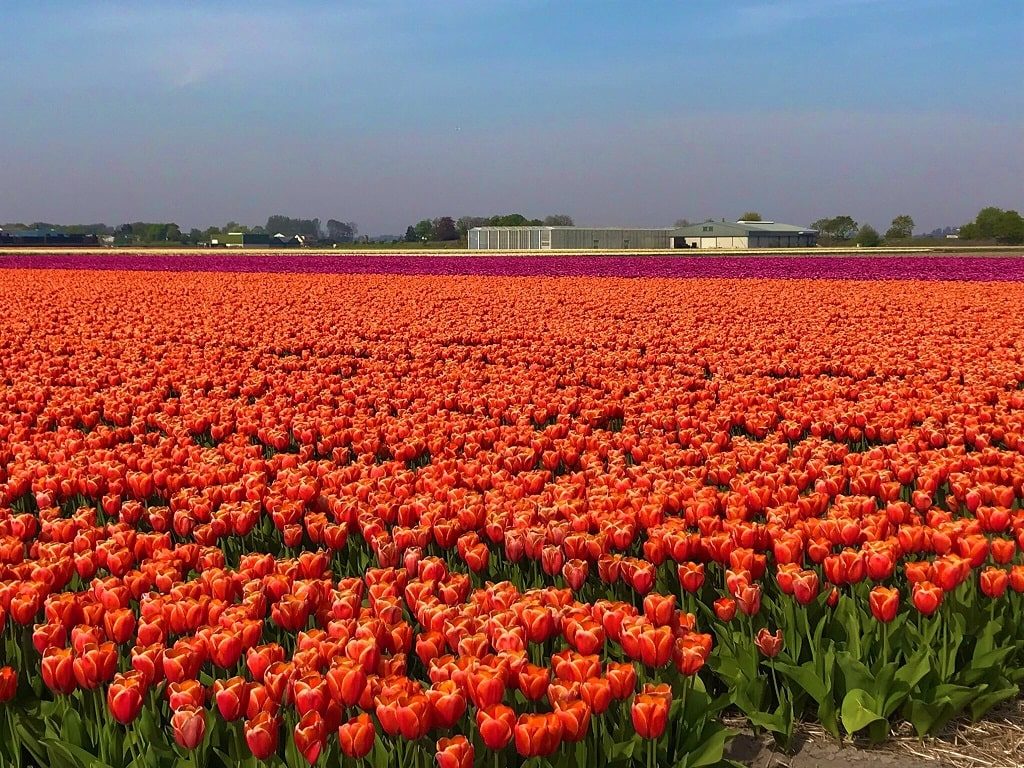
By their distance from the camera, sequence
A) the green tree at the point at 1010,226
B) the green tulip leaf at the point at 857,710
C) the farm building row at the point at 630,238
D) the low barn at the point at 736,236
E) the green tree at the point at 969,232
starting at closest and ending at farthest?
the green tulip leaf at the point at 857,710
the farm building row at the point at 630,238
the low barn at the point at 736,236
the green tree at the point at 1010,226
the green tree at the point at 969,232

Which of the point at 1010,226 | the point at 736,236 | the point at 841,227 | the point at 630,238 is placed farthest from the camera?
the point at 841,227

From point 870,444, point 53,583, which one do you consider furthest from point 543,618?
point 870,444

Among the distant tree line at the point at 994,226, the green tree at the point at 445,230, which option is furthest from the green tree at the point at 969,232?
the green tree at the point at 445,230

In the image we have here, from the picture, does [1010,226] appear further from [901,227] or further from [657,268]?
[657,268]

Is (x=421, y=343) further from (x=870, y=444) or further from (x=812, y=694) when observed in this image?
(x=812, y=694)

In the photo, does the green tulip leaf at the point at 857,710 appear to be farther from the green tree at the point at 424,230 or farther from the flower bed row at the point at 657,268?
the green tree at the point at 424,230

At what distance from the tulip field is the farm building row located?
Result: 264 feet

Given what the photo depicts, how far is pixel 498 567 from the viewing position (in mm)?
4918

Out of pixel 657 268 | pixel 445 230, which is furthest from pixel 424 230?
pixel 657 268

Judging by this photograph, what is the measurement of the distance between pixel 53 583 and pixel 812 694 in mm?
3051

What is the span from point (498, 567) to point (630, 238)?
9235 cm

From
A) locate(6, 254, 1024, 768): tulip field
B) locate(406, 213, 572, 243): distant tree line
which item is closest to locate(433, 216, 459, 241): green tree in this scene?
locate(406, 213, 572, 243): distant tree line

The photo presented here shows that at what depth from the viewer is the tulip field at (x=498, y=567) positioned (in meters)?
3.07

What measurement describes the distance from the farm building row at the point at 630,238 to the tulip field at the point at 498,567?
264ft
